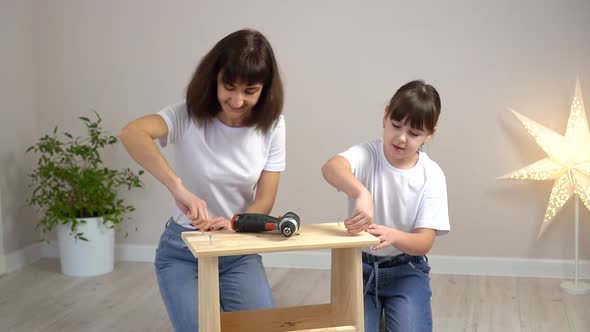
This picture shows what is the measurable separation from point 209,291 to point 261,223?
0.20 metres

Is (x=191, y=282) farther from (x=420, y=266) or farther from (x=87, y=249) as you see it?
(x=87, y=249)

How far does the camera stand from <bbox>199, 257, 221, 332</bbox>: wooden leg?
1545 millimetres

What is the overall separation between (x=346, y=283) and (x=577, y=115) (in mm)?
1697

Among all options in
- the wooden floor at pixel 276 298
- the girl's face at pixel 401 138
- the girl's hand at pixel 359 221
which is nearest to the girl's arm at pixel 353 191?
the girl's hand at pixel 359 221

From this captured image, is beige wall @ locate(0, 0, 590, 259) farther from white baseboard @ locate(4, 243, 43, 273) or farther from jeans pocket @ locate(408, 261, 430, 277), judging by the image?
jeans pocket @ locate(408, 261, 430, 277)

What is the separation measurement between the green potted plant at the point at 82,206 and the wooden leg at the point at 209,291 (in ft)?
5.85

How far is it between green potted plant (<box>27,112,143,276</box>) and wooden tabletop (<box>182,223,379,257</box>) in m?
1.68

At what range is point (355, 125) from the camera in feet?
10.9

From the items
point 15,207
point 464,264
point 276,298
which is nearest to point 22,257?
point 15,207

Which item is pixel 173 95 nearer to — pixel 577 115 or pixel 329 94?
pixel 329 94

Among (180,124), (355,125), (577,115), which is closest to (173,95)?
(355,125)

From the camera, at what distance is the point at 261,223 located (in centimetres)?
167

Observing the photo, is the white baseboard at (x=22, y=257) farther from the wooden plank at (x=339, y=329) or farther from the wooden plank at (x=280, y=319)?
the wooden plank at (x=339, y=329)

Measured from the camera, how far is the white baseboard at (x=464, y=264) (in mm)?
3221
